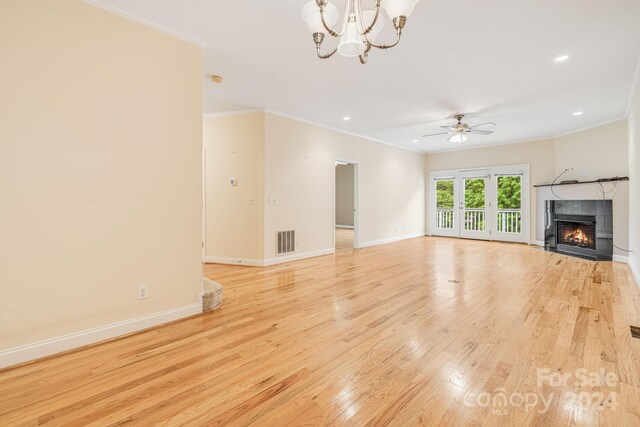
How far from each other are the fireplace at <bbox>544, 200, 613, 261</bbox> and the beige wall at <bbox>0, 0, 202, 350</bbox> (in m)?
7.63

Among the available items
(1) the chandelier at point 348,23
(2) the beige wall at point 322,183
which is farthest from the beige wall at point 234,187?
(1) the chandelier at point 348,23

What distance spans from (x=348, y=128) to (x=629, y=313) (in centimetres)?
536

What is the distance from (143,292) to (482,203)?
882cm

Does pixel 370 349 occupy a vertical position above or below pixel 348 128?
below

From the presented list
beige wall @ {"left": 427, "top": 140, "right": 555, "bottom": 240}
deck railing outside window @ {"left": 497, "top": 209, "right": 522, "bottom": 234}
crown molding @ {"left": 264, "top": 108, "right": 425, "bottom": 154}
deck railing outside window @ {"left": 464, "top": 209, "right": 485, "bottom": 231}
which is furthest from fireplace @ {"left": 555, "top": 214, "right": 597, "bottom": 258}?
crown molding @ {"left": 264, "top": 108, "right": 425, "bottom": 154}

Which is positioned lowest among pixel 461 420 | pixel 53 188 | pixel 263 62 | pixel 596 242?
pixel 461 420

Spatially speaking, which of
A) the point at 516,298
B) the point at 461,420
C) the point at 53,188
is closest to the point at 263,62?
the point at 53,188

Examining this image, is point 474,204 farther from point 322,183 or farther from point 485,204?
point 322,183

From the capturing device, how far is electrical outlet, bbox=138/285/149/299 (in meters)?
2.70

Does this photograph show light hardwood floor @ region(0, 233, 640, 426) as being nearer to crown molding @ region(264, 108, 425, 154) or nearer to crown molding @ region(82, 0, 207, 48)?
crown molding @ region(82, 0, 207, 48)

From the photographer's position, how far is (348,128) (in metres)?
6.68

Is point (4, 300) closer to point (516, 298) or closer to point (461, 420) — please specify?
point (461, 420)

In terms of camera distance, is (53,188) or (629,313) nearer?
(53,188)

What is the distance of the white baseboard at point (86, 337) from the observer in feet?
6.90
